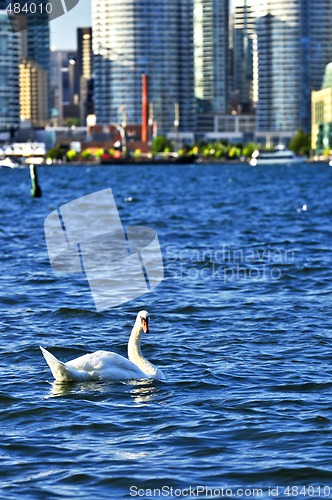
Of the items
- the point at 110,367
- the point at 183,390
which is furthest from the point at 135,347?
the point at 183,390

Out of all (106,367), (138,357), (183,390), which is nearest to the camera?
(183,390)

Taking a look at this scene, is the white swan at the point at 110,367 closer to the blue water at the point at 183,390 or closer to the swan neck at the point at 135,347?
the swan neck at the point at 135,347

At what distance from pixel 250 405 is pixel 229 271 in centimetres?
1495

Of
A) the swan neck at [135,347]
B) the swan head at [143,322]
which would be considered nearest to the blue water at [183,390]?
the swan neck at [135,347]

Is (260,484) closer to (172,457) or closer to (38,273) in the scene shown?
(172,457)

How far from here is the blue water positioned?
13.1 meters

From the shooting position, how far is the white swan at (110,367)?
666 inches

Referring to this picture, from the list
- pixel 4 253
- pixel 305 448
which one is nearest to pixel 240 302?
pixel 305 448

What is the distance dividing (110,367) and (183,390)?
1058 millimetres

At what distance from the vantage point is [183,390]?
16.8 metres

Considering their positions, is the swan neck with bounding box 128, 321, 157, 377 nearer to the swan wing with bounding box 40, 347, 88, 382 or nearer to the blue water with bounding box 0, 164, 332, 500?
the blue water with bounding box 0, 164, 332, 500

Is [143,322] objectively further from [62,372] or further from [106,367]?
[62,372]

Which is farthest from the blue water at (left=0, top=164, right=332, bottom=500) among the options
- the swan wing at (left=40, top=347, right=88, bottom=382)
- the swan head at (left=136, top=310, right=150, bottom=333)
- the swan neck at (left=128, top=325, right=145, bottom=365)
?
the swan head at (left=136, top=310, right=150, bottom=333)

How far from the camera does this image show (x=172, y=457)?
1373cm
